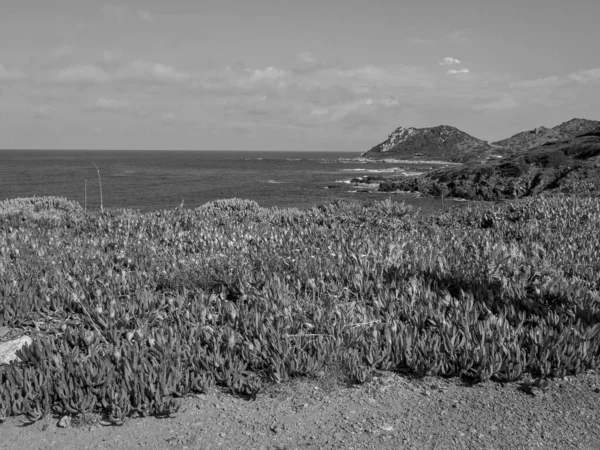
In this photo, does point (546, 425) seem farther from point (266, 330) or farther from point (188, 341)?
point (188, 341)

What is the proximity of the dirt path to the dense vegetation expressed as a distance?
0.14 metres

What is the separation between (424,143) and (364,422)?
162527 mm

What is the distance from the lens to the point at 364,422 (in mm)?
4305

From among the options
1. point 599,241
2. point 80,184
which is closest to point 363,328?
point 599,241

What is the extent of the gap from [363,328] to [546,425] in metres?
1.77

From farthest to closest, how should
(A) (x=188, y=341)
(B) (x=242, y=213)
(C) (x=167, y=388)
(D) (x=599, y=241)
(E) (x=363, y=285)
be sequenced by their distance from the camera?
1. (B) (x=242, y=213)
2. (D) (x=599, y=241)
3. (E) (x=363, y=285)
4. (A) (x=188, y=341)
5. (C) (x=167, y=388)

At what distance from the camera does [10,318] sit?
6.09 metres

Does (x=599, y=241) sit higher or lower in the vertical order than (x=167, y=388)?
higher

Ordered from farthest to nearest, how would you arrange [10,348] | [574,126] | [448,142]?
1. [448,142]
2. [574,126]
3. [10,348]

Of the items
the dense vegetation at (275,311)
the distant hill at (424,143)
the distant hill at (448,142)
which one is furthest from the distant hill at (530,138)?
the dense vegetation at (275,311)

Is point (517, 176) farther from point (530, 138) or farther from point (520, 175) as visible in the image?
point (530, 138)

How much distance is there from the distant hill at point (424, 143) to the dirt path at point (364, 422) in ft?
452

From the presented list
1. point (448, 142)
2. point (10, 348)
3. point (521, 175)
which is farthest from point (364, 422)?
point (448, 142)

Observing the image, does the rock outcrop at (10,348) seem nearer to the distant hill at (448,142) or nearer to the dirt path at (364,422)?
the dirt path at (364,422)
